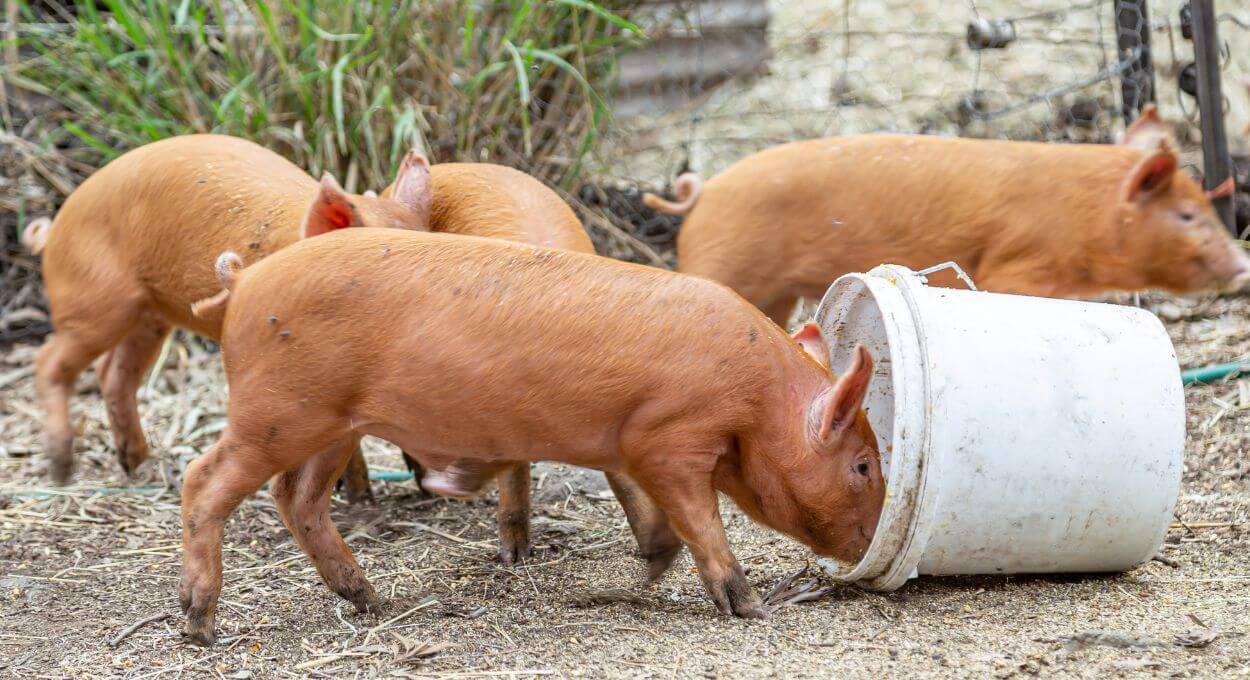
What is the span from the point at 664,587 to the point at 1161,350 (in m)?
1.25

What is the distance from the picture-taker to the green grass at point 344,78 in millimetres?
5289

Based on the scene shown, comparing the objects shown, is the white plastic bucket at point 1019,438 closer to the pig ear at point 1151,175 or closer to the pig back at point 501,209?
the pig back at point 501,209

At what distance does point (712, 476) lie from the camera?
288cm

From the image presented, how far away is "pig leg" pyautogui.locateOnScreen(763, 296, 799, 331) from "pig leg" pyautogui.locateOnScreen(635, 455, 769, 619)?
1975 millimetres

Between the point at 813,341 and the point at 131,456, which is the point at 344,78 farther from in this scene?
the point at 813,341

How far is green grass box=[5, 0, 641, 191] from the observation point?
5.29 metres

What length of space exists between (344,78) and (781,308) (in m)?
1.94

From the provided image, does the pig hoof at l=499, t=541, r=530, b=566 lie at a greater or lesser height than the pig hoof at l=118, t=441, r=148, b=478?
lesser

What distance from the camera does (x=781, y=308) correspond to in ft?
15.9

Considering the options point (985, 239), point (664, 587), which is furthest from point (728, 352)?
point (985, 239)

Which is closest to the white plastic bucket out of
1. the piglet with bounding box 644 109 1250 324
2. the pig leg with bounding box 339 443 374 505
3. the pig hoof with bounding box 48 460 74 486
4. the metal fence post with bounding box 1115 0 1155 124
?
the piglet with bounding box 644 109 1250 324

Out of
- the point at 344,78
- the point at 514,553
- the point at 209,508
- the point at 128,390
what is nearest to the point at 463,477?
the point at 514,553

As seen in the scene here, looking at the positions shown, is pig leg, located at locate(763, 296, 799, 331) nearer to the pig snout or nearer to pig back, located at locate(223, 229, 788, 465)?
the pig snout

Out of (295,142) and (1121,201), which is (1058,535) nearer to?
(1121,201)
